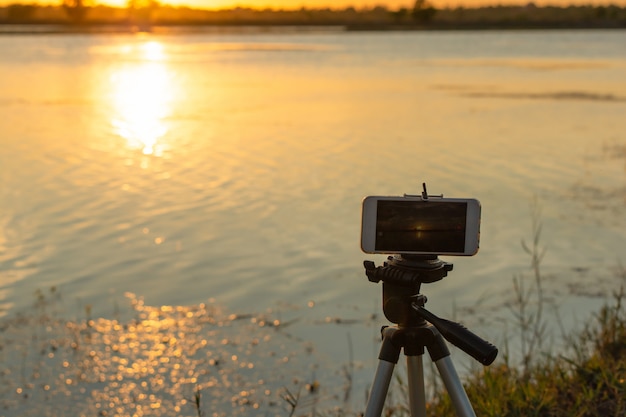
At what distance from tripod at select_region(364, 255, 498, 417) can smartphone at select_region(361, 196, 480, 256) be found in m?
0.05

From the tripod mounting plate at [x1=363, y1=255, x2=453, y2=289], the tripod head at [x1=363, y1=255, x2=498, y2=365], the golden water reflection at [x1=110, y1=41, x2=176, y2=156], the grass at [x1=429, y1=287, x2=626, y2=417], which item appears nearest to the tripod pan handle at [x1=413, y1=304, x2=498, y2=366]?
the tripod head at [x1=363, y1=255, x2=498, y2=365]

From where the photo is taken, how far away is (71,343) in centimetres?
573

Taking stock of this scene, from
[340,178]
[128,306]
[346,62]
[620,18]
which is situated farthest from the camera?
[620,18]

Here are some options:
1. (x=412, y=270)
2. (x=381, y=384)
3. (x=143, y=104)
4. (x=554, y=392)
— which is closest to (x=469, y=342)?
(x=412, y=270)

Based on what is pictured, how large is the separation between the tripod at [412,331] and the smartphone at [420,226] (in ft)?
0.17

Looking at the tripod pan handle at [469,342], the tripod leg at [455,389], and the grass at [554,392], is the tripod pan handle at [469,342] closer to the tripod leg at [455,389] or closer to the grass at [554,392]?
the tripod leg at [455,389]

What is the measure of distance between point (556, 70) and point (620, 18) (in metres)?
57.0

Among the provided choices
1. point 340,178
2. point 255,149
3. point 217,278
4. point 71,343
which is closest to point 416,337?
point 71,343

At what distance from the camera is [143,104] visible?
2142 cm

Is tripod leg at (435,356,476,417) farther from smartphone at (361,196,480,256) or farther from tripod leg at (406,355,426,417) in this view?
smartphone at (361,196,480,256)

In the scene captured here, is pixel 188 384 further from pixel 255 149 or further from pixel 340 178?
pixel 255 149

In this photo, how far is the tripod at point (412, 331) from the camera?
2.27m

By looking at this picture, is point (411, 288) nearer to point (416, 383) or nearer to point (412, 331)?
point (412, 331)

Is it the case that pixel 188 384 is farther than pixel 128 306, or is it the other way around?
pixel 128 306
